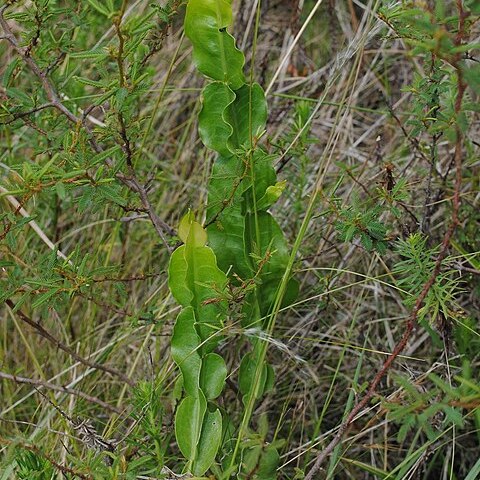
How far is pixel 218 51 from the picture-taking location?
1.43 m

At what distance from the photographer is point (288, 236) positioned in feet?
6.63

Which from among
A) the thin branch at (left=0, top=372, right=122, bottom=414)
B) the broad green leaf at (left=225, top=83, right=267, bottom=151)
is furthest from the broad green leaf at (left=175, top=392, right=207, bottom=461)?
the broad green leaf at (left=225, top=83, right=267, bottom=151)

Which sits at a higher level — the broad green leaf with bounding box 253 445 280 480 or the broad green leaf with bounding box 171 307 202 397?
the broad green leaf with bounding box 171 307 202 397

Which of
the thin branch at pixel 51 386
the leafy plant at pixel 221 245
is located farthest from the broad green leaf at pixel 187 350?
the thin branch at pixel 51 386

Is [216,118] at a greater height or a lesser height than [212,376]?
greater

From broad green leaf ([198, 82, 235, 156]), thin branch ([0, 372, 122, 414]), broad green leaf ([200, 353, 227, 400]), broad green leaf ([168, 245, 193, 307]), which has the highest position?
broad green leaf ([198, 82, 235, 156])

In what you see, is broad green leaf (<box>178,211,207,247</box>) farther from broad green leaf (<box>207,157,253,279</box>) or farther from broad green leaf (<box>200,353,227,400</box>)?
broad green leaf (<box>200,353,227,400</box>)

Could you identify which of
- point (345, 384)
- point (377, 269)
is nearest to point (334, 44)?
point (377, 269)

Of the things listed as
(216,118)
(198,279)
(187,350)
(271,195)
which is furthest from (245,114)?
(187,350)

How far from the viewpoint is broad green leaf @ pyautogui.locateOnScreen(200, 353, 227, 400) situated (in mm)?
1408

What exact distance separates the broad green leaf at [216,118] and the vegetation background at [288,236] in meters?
0.11

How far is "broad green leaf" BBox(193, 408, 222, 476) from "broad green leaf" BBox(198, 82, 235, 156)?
19.0 inches

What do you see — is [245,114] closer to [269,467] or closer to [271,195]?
[271,195]

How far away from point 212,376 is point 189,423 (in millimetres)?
91
